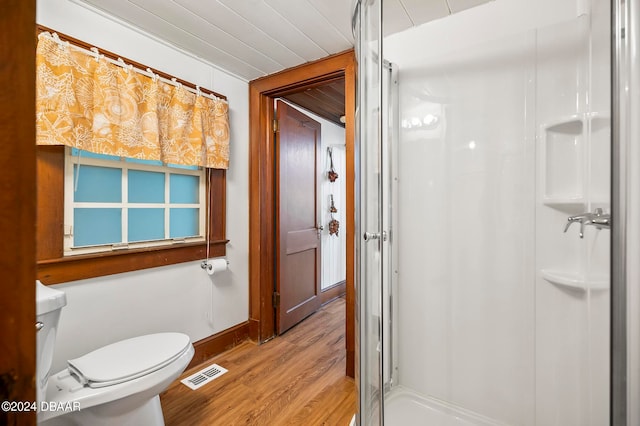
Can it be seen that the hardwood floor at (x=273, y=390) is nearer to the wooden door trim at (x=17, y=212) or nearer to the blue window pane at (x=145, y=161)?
the blue window pane at (x=145, y=161)

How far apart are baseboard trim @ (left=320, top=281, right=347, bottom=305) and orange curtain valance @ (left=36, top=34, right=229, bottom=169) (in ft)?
6.30

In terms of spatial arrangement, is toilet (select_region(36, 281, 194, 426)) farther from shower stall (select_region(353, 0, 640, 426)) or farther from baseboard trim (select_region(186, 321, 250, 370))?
shower stall (select_region(353, 0, 640, 426))

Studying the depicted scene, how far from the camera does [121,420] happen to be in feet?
3.96

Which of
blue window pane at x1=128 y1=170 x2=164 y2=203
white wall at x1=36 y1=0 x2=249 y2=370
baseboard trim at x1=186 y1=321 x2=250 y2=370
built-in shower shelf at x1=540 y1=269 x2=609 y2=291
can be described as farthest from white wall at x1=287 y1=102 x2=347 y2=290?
built-in shower shelf at x1=540 y1=269 x2=609 y2=291

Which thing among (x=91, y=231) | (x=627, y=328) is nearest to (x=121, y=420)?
(x=91, y=231)

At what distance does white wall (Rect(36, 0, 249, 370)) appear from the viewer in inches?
57.9

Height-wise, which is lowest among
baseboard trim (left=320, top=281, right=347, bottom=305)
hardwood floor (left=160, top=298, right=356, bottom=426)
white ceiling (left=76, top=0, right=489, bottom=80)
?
hardwood floor (left=160, top=298, right=356, bottom=426)

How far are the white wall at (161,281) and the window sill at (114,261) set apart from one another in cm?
4

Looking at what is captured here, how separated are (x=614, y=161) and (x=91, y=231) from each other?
2039 millimetres

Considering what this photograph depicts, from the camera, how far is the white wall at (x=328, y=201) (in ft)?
11.1

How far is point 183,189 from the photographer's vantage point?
6.63 ft

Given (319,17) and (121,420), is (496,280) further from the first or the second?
(121,420)

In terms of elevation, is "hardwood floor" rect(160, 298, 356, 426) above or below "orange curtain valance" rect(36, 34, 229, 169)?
below

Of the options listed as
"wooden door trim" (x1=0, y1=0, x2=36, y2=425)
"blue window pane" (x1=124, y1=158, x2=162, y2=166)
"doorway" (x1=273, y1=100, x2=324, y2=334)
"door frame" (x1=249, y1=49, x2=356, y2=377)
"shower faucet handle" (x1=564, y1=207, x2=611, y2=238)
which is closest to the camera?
"wooden door trim" (x1=0, y1=0, x2=36, y2=425)
